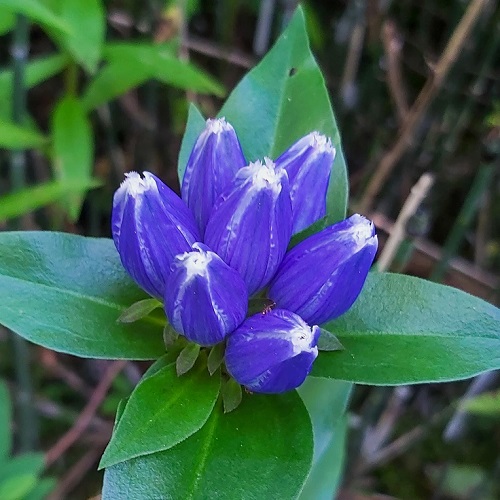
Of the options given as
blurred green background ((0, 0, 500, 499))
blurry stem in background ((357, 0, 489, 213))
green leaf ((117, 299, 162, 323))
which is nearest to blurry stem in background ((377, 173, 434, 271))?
blurred green background ((0, 0, 500, 499))

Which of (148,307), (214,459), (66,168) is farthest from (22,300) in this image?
(66,168)

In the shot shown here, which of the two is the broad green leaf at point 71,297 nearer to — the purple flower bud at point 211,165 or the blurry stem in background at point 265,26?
the purple flower bud at point 211,165

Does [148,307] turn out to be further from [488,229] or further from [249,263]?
[488,229]

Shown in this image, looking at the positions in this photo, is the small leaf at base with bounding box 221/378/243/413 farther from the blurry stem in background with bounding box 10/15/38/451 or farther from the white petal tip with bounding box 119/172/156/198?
the blurry stem in background with bounding box 10/15/38/451

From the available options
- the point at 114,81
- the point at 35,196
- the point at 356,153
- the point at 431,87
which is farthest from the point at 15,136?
the point at 356,153

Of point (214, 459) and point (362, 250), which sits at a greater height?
point (362, 250)

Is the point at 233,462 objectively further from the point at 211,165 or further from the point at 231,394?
the point at 211,165
